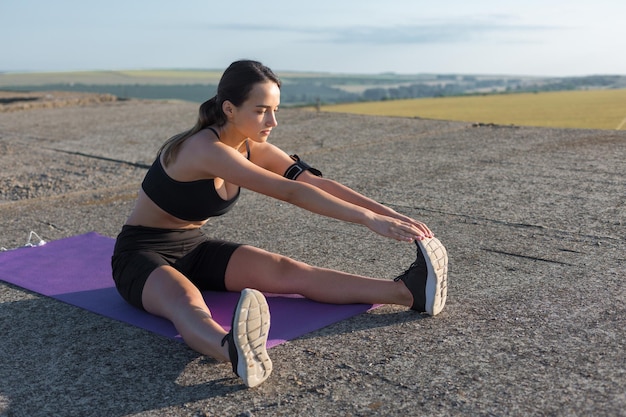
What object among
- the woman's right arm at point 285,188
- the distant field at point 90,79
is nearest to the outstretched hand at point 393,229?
the woman's right arm at point 285,188

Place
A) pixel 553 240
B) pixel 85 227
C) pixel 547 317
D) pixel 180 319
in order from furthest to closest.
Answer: pixel 85 227 → pixel 553 240 → pixel 547 317 → pixel 180 319

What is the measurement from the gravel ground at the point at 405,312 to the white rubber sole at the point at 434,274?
7cm

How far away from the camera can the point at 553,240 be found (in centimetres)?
422

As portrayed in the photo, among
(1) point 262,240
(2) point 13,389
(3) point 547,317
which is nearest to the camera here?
(2) point 13,389

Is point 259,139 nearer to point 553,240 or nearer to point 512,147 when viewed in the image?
point 553,240

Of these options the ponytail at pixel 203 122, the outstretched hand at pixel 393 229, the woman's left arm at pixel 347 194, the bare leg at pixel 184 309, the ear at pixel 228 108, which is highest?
the ear at pixel 228 108

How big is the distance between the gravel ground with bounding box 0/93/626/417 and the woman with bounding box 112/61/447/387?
154 mm

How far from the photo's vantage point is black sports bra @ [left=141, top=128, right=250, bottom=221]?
3.12 metres

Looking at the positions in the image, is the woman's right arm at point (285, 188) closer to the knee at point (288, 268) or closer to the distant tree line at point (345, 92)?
the knee at point (288, 268)

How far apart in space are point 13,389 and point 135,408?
0.51 metres

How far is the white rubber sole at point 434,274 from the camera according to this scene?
9.62 feet

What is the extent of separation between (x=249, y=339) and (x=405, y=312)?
0.94 metres

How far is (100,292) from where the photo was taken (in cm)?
355

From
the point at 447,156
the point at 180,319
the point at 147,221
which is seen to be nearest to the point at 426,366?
the point at 180,319
